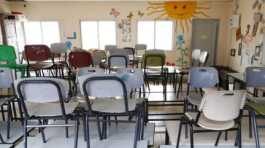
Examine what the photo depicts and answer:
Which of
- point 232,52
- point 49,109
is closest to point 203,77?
point 49,109

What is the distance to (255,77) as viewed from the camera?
308cm

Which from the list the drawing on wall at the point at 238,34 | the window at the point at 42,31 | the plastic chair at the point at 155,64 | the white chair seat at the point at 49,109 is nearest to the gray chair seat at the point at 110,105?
the white chair seat at the point at 49,109

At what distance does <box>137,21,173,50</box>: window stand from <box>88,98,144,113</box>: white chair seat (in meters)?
5.76

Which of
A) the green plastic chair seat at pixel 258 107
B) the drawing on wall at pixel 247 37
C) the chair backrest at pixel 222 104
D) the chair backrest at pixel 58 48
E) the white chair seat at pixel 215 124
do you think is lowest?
the white chair seat at pixel 215 124

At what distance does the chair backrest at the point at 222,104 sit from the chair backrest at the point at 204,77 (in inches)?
35.0

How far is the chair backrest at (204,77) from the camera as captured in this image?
2.92 m

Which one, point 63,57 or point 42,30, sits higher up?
point 42,30

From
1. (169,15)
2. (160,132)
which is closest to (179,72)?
(160,132)

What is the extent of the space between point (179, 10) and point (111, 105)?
20.4ft

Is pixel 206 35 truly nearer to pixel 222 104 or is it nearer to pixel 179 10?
pixel 179 10

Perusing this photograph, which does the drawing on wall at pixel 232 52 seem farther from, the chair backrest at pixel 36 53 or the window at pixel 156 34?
the chair backrest at pixel 36 53

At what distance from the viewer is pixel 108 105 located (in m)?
2.32

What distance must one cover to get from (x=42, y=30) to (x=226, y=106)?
24.5 feet

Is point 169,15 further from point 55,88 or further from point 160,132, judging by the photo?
point 55,88
